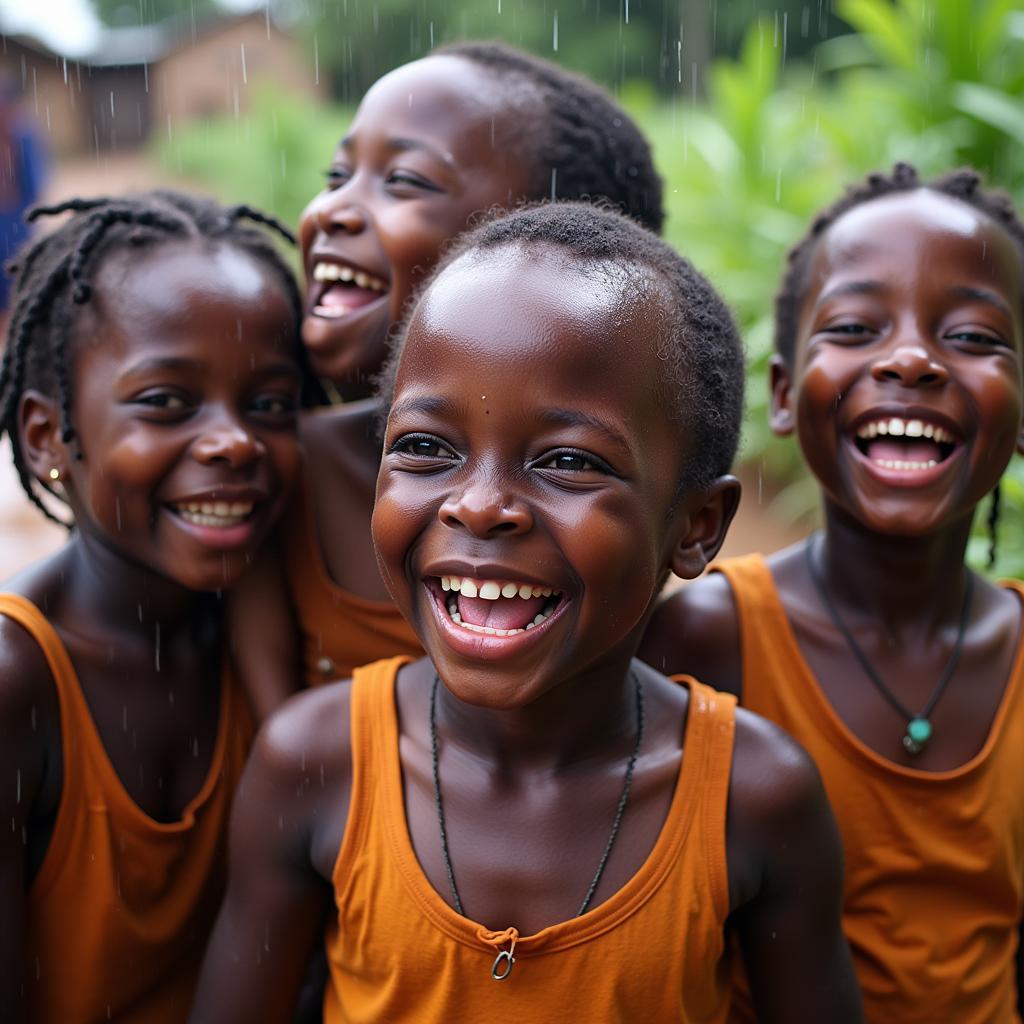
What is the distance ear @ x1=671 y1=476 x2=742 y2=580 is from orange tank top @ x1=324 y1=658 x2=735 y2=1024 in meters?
0.27

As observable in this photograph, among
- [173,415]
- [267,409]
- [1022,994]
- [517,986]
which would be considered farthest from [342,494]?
[1022,994]

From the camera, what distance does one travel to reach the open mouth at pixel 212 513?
2.27 metres

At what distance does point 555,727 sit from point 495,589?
1.08ft

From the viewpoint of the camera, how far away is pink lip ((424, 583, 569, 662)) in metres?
1.69

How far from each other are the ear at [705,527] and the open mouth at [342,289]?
917 millimetres

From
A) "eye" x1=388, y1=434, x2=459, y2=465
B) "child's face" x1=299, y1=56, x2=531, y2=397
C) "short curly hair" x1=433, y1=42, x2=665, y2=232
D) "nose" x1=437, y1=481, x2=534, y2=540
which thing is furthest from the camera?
"short curly hair" x1=433, y1=42, x2=665, y2=232

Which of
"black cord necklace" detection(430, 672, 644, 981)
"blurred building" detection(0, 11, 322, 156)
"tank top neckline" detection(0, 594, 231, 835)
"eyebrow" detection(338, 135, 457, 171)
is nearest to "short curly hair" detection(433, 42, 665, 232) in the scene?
"eyebrow" detection(338, 135, 457, 171)

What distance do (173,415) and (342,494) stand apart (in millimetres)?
527

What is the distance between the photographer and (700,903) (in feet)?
6.02

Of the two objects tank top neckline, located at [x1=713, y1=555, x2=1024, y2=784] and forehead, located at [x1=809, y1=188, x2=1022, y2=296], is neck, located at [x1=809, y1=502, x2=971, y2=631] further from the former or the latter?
forehead, located at [x1=809, y1=188, x2=1022, y2=296]

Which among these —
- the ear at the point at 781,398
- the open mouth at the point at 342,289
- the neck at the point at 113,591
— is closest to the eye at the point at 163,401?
the neck at the point at 113,591

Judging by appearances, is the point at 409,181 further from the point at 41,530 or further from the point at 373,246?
the point at 41,530

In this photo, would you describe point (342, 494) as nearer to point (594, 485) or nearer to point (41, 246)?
point (41, 246)

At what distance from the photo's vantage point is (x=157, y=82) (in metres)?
36.5
